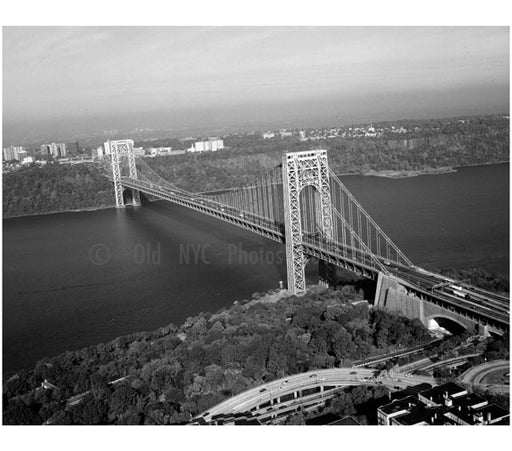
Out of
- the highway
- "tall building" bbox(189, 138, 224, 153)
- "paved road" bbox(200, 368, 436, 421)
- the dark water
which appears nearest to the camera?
"paved road" bbox(200, 368, 436, 421)

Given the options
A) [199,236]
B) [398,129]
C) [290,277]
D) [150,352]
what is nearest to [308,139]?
[398,129]

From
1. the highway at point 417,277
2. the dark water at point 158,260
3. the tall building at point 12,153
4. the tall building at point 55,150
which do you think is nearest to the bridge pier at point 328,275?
the highway at point 417,277

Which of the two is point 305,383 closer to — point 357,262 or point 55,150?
point 357,262

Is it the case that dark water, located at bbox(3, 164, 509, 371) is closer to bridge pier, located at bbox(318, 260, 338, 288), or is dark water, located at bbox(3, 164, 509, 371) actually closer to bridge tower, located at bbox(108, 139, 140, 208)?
bridge pier, located at bbox(318, 260, 338, 288)

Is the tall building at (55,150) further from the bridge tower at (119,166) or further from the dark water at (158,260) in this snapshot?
the dark water at (158,260)

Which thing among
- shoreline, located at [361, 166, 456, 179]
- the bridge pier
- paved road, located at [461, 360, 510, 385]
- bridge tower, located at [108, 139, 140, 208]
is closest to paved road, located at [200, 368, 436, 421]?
paved road, located at [461, 360, 510, 385]

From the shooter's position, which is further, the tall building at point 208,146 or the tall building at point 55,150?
the tall building at point 55,150

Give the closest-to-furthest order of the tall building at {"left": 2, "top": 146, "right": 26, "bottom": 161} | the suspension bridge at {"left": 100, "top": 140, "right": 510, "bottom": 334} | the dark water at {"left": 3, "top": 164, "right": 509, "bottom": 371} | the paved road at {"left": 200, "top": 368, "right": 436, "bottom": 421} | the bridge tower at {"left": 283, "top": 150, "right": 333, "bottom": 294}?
the paved road at {"left": 200, "top": 368, "right": 436, "bottom": 421}
the suspension bridge at {"left": 100, "top": 140, "right": 510, "bottom": 334}
the bridge tower at {"left": 283, "top": 150, "right": 333, "bottom": 294}
the dark water at {"left": 3, "top": 164, "right": 509, "bottom": 371}
the tall building at {"left": 2, "top": 146, "right": 26, "bottom": 161}
